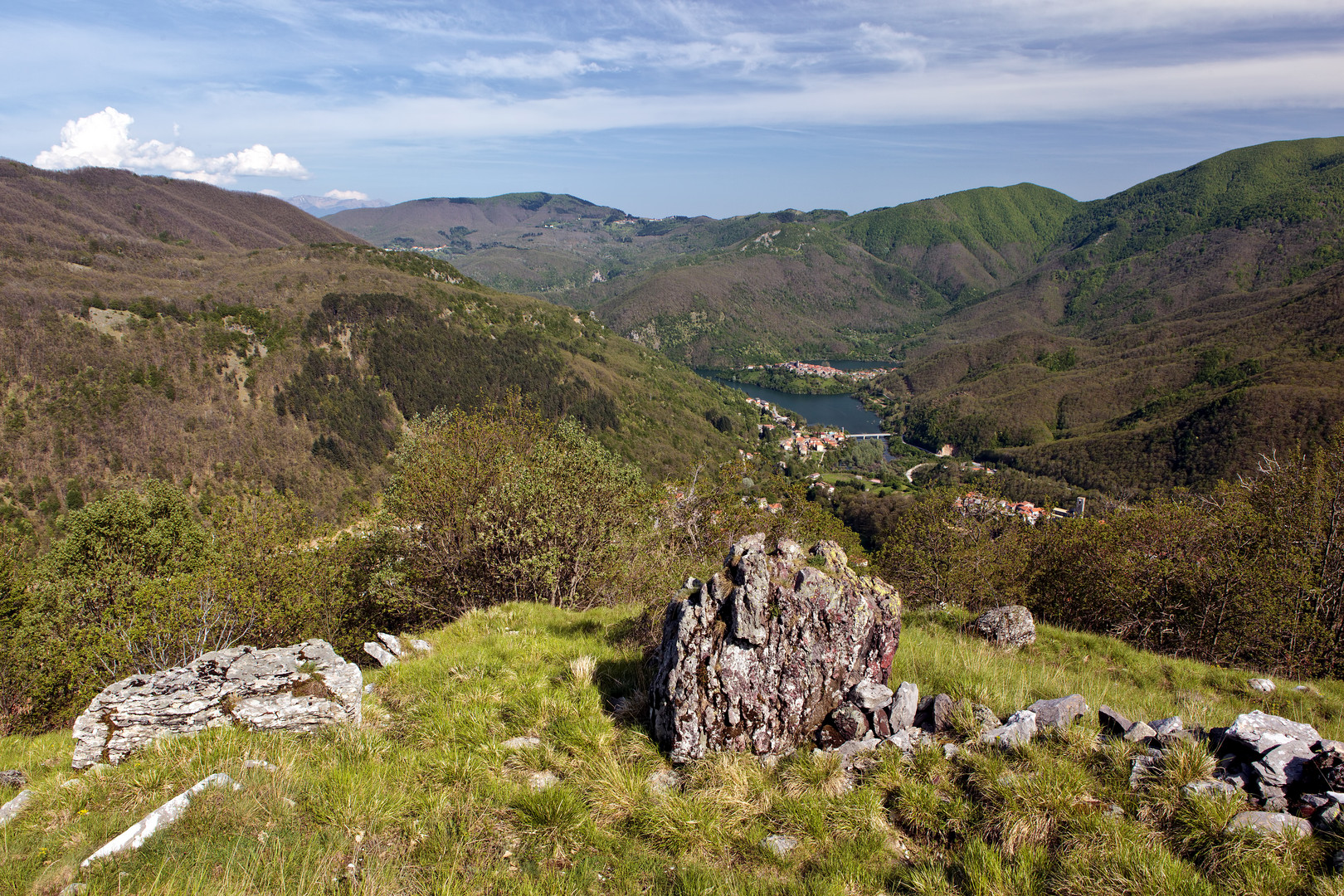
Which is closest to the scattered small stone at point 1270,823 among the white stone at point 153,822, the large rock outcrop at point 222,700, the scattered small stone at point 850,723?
the scattered small stone at point 850,723

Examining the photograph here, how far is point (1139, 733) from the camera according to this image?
6.02 m

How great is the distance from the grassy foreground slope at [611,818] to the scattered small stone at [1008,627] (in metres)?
3.23

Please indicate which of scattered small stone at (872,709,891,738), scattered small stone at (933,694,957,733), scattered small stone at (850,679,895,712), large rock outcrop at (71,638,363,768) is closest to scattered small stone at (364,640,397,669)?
large rock outcrop at (71,638,363,768)

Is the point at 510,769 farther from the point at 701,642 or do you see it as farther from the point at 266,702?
the point at 266,702

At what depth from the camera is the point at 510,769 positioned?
6582 mm

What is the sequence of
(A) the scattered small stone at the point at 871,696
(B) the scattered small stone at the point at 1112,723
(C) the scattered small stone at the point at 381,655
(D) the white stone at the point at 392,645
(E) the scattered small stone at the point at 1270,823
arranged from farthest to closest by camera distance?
1. (D) the white stone at the point at 392,645
2. (C) the scattered small stone at the point at 381,655
3. (A) the scattered small stone at the point at 871,696
4. (B) the scattered small stone at the point at 1112,723
5. (E) the scattered small stone at the point at 1270,823

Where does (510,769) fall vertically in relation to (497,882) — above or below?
below

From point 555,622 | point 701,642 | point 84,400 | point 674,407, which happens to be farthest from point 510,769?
point 674,407

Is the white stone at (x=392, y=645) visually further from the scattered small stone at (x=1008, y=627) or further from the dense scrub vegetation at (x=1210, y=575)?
the dense scrub vegetation at (x=1210, y=575)

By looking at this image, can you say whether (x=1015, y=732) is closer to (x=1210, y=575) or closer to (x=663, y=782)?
(x=663, y=782)

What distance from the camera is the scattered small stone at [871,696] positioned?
6723 mm

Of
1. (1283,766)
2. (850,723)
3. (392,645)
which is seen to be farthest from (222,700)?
(1283,766)

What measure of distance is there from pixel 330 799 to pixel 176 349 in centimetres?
14706

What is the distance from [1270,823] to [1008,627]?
22.3 feet
